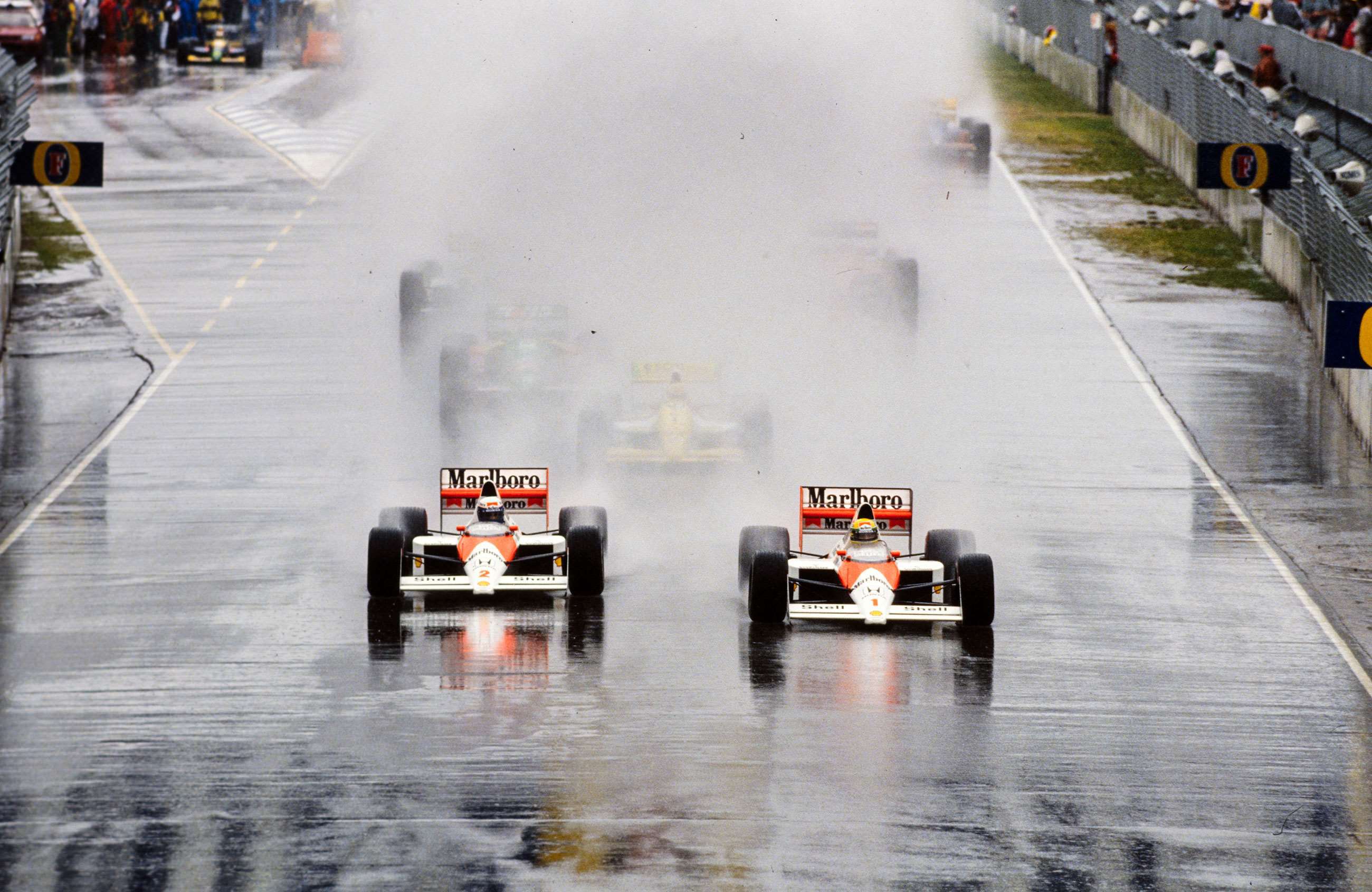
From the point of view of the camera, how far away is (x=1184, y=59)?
55.3 meters

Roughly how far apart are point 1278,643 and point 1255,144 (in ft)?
77.1

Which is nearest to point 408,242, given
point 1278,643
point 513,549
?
point 513,549

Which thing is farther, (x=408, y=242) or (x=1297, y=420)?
(x=408, y=242)

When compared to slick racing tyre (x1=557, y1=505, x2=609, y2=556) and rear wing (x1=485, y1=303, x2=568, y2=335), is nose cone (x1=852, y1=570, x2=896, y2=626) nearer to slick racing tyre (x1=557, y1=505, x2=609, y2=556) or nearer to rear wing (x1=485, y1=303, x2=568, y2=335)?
slick racing tyre (x1=557, y1=505, x2=609, y2=556)

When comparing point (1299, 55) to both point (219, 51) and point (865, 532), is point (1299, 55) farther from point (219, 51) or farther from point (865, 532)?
point (219, 51)

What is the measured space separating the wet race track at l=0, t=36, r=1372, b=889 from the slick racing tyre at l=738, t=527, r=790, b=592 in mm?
443

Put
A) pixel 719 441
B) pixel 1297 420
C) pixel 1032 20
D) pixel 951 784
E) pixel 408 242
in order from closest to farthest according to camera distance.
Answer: pixel 951 784 → pixel 719 441 → pixel 1297 420 → pixel 408 242 → pixel 1032 20

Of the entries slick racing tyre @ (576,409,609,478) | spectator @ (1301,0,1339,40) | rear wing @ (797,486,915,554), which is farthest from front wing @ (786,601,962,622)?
spectator @ (1301,0,1339,40)

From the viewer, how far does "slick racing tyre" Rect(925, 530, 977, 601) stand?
75.3ft

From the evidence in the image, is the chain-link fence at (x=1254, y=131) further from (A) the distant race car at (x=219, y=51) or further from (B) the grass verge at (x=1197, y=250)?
(A) the distant race car at (x=219, y=51)

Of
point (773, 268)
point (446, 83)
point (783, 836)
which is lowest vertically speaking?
point (783, 836)

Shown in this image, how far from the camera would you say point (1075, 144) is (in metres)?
61.8

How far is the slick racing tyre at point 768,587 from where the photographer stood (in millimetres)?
21781

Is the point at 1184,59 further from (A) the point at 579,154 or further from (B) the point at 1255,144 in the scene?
(A) the point at 579,154
